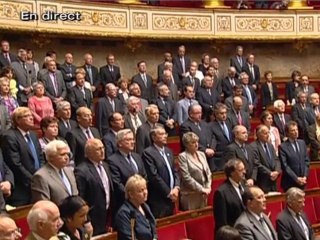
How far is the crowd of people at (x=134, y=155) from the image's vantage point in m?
3.75

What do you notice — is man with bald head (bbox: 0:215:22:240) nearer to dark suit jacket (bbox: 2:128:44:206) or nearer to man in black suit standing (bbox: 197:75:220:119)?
dark suit jacket (bbox: 2:128:44:206)

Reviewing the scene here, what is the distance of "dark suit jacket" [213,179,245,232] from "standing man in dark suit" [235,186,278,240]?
227mm

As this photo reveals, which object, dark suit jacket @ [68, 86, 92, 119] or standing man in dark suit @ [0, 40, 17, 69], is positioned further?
standing man in dark suit @ [0, 40, 17, 69]

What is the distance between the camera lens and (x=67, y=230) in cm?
308

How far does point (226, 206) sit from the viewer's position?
166 inches

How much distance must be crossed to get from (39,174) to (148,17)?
678cm

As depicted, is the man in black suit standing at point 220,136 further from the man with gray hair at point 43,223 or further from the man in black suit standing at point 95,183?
the man with gray hair at point 43,223

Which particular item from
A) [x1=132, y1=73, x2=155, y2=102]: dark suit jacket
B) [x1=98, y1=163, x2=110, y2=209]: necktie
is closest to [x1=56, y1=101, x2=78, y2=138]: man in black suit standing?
[x1=98, y1=163, x2=110, y2=209]: necktie

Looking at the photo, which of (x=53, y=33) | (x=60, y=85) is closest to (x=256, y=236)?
(x=60, y=85)

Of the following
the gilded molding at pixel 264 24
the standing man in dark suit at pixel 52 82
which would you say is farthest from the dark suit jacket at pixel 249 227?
the gilded molding at pixel 264 24

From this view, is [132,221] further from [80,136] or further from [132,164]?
[80,136]

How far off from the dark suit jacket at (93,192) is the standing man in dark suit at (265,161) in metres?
→ 1.69

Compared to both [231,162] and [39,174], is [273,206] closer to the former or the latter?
[231,162]

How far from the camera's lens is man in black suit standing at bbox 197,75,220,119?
752 centimetres
